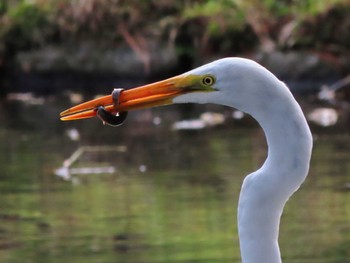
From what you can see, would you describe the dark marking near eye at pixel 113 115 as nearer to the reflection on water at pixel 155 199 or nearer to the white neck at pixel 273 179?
the white neck at pixel 273 179

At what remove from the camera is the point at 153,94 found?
14.9 ft

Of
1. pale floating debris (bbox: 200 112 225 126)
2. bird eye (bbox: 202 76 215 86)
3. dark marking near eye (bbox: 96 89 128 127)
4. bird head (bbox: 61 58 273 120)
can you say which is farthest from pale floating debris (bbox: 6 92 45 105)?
bird eye (bbox: 202 76 215 86)

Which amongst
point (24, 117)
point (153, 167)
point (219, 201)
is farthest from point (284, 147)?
point (24, 117)

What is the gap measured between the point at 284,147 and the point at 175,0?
1809 centimetres

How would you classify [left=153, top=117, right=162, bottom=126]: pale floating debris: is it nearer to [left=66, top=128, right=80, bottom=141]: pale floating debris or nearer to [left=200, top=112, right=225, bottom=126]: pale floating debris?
[left=200, top=112, right=225, bottom=126]: pale floating debris

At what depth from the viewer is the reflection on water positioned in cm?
859

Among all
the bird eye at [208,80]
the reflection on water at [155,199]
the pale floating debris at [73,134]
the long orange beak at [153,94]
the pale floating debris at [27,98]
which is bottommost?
the bird eye at [208,80]

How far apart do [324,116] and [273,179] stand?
463 inches

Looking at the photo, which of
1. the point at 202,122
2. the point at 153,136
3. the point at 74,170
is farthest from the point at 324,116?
the point at 74,170

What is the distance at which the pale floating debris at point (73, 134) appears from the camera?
48.0ft

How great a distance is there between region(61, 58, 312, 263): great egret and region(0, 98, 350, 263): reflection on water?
12.5 ft

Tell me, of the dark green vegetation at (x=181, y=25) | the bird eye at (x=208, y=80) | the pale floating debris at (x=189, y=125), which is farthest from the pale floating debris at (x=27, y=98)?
the bird eye at (x=208, y=80)

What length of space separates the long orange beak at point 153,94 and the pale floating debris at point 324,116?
1062cm

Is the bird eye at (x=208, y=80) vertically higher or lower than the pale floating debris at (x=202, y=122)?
lower
